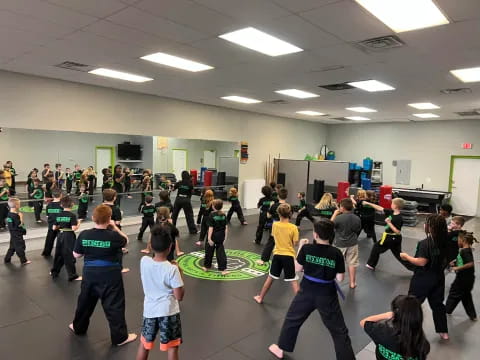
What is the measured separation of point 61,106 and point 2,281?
410cm

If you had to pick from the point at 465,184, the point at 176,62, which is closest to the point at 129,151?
the point at 176,62

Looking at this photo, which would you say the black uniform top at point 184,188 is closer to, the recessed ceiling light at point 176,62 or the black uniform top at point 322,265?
the recessed ceiling light at point 176,62

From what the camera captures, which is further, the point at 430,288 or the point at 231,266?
the point at 231,266

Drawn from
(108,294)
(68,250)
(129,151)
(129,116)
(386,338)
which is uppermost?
(129,116)

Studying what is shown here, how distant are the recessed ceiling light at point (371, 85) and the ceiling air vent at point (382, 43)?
86.0 inches

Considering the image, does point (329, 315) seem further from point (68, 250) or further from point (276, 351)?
point (68, 250)

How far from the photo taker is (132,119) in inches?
343

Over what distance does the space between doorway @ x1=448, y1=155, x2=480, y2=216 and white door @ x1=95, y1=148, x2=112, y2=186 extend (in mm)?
12525

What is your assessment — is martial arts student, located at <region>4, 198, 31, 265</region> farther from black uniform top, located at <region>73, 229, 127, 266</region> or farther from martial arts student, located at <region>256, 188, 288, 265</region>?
martial arts student, located at <region>256, 188, 288, 265</region>

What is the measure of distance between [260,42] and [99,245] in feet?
10.5

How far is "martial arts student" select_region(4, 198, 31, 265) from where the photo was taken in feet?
17.6

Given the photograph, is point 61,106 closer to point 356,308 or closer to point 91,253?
point 91,253

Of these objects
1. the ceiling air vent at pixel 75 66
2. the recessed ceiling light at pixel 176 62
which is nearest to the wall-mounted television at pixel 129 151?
the ceiling air vent at pixel 75 66

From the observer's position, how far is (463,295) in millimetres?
3994
